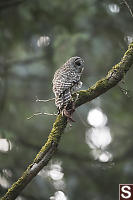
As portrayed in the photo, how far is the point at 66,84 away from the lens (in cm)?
325

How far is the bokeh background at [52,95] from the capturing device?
6.30 meters

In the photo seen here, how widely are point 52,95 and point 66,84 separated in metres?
4.05

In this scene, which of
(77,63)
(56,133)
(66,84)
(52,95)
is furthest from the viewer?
(52,95)

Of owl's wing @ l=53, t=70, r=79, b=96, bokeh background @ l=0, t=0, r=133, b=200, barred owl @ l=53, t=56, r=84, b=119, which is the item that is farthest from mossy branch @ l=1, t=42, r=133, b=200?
bokeh background @ l=0, t=0, r=133, b=200

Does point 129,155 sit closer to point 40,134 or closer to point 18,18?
point 40,134

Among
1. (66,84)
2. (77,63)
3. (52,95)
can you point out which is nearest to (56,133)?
(66,84)

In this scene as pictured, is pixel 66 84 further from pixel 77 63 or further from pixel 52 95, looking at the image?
pixel 52 95

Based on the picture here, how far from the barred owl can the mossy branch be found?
78 mm

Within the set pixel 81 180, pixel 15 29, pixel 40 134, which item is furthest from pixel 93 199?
pixel 15 29

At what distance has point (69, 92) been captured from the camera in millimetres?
3158

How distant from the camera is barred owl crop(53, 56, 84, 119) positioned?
302 cm

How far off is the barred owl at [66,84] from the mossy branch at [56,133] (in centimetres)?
8

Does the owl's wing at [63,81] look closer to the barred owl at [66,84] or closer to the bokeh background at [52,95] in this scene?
the barred owl at [66,84]

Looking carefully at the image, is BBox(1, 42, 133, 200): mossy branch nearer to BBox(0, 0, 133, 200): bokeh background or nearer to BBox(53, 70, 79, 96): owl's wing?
BBox(53, 70, 79, 96): owl's wing
